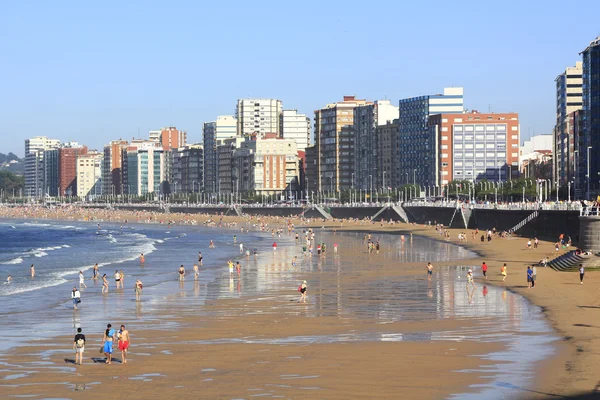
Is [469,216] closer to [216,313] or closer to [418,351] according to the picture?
[216,313]

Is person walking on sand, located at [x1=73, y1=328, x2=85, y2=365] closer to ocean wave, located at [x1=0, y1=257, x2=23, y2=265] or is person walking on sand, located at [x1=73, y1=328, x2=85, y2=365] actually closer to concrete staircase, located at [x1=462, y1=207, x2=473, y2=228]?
ocean wave, located at [x1=0, y1=257, x2=23, y2=265]

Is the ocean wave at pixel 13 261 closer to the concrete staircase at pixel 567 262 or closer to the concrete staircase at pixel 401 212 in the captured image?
the concrete staircase at pixel 567 262

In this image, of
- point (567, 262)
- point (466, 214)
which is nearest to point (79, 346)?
point (567, 262)

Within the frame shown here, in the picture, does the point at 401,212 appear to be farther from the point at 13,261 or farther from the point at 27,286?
the point at 27,286

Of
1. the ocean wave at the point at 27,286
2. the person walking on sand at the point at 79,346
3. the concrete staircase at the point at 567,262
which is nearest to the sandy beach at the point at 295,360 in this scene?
the person walking on sand at the point at 79,346

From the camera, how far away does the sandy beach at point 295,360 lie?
2567 centimetres

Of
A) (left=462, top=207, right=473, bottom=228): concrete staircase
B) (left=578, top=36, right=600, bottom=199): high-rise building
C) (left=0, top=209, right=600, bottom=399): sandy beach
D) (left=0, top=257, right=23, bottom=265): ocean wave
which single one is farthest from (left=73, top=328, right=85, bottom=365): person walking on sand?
(left=578, top=36, right=600, bottom=199): high-rise building

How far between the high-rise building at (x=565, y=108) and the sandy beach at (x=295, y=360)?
12137 cm

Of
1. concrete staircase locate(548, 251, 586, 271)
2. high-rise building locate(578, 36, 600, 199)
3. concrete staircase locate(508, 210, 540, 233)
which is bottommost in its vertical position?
concrete staircase locate(548, 251, 586, 271)

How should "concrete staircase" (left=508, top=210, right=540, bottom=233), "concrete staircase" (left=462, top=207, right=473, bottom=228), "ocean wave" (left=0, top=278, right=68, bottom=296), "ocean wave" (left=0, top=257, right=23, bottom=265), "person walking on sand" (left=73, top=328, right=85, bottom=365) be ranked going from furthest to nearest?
"concrete staircase" (left=462, top=207, right=473, bottom=228) < "concrete staircase" (left=508, top=210, right=540, bottom=233) < "ocean wave" (left=0, top=257, right=23, bottom=265) < "ocean wave" (left=0, top=278, right=68, bottom=296) < "person walking on sand" (left=73, top=328, right=85, bottom=365)

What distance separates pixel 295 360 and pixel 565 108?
165 meters

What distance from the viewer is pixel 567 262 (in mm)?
56344

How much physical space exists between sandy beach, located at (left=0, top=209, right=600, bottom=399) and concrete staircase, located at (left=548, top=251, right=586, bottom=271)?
34.8ft

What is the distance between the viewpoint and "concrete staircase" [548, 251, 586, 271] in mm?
55156
